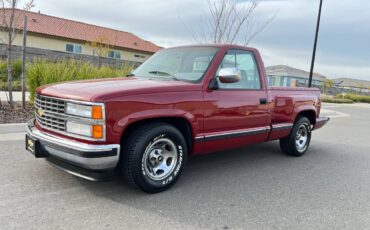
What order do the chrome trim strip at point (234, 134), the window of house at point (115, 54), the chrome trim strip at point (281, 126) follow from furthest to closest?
the window of house at point (115, 54) < the chrome trim strip at point (281, 126) < the chrome trim strip at point (234, 134)

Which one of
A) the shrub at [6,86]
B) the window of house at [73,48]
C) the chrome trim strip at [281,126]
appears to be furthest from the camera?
the window of house at [73,48]

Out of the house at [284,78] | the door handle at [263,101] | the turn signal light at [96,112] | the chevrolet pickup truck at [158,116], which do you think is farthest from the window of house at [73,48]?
the turn signal light at [96,112]

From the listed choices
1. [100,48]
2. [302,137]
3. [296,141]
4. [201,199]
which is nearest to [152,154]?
[201,199]

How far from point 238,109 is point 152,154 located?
57.8 inches

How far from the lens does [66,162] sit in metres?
3.51

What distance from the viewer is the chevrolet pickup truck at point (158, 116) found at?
3.36 metres

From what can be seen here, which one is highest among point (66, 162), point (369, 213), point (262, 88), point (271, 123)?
point (262, 88)

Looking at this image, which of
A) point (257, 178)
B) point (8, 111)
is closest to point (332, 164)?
point (257, 178)

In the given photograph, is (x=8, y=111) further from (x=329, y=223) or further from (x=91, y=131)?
(x=329, y=223)

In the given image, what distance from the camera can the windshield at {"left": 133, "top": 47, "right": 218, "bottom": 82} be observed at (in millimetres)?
4395

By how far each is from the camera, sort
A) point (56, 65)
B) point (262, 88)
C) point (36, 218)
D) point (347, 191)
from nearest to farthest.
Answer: point (36, 218)
point (347, 191)
point (262, 88)
point (56, 65)

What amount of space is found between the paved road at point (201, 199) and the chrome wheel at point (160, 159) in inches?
10.0

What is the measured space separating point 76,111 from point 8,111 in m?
5.80

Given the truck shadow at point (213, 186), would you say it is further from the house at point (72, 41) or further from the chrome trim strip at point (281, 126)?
the house at point (72, 41)
